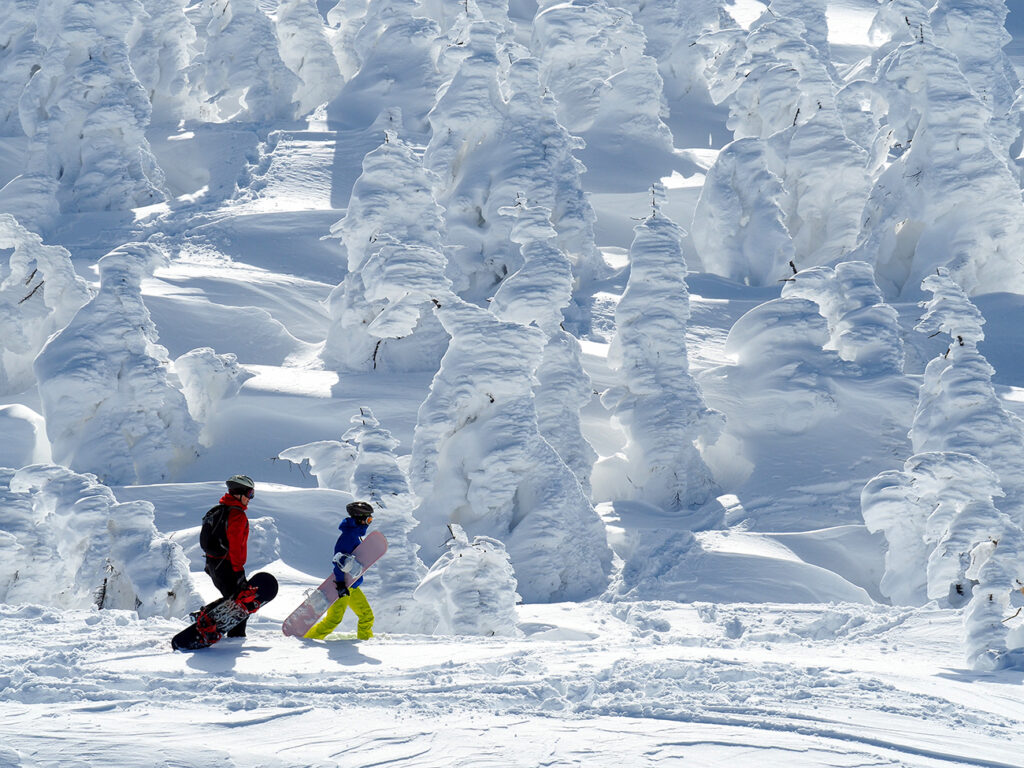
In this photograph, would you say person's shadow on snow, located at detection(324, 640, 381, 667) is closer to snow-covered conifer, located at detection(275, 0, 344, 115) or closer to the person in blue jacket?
the person in blue jacket

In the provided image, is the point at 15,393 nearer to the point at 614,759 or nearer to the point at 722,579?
the point at 722,579

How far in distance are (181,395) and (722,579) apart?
411 inches

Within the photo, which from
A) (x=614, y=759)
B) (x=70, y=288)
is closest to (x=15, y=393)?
(x=70, y=288)

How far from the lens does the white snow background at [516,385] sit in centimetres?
818

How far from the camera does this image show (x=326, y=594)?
10.7 meters

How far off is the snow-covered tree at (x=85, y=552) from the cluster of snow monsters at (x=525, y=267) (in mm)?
49

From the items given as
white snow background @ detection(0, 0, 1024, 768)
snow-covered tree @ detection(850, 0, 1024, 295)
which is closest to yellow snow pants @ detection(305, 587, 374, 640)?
white snow background @ detection(0, 0, 1024, 768)

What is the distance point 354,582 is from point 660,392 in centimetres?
1373

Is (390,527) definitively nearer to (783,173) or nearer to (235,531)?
(235,531)

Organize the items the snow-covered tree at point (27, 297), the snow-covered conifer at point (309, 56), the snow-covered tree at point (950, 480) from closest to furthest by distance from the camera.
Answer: the snow-covered tree at point (950, 480), the snow-covered tree at point (27, 297), the snow-covered conifer at point (309, 56)

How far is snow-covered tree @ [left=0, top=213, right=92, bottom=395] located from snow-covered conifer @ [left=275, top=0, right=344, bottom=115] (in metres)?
17.3

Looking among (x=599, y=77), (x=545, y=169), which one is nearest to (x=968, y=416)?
(x=545, y=169)

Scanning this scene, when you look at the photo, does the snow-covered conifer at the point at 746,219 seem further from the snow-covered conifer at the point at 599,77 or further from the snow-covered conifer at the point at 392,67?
the snow-covered conifer at the point at 392,67

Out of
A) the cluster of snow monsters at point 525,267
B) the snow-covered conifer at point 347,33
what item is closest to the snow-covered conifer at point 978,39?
the cluster of snow monsters at point 525,267
